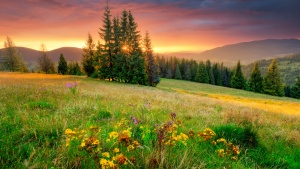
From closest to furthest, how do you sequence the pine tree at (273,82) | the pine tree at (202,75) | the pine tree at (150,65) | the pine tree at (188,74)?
the pine tree at (150,65) → the pine tree at (273,82) → the pine tree at (202,75) → the pine tree at (188,74)

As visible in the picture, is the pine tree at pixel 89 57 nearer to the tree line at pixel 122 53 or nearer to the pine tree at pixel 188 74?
the tree line at pixel 122 53

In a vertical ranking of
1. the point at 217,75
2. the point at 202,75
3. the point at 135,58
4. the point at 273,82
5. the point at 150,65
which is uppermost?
the point at 135,58

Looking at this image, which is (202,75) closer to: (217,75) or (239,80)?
(217,75)

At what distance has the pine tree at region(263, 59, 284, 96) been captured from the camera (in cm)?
6953

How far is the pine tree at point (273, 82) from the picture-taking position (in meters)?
69.5

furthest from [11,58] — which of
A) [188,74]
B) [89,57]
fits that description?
[188,74]

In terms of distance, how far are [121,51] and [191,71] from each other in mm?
79621

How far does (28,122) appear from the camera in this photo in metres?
3.66

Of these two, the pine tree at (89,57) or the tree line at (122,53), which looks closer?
the tree line at (122,53)

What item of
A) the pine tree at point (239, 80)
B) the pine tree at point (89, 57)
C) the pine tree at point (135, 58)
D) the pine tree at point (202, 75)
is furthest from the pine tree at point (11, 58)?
the pine tree at point (239, 80)

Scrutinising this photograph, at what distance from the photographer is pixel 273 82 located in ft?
231

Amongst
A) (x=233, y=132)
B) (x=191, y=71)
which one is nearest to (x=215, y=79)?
(x=191, y=71)

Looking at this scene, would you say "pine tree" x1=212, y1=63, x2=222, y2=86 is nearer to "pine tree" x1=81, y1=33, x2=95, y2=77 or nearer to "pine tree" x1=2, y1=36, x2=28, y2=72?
"pine tree" x1=81, y1=33, x2=95, y2=77

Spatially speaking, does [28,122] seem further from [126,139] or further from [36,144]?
[126,139]
